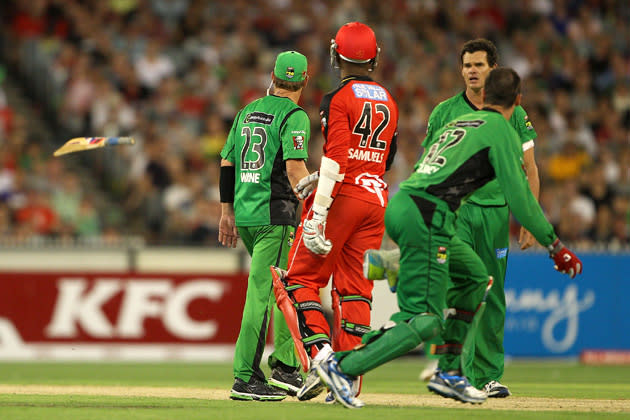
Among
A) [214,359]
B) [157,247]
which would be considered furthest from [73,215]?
[214,359]

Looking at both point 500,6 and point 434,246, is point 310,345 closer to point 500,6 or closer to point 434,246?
point 434,246

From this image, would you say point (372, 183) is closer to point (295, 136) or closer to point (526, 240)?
point (295, 136)

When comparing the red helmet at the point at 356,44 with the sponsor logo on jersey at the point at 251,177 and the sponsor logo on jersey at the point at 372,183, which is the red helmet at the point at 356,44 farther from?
the sponsor logo on jersey at the point at 251,177

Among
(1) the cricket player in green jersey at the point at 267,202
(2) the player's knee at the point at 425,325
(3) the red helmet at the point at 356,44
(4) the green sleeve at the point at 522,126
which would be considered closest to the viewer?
(2) the player's knee at the point at 425,325

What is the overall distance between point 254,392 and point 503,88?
2823mm

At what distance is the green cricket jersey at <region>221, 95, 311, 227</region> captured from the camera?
834cm

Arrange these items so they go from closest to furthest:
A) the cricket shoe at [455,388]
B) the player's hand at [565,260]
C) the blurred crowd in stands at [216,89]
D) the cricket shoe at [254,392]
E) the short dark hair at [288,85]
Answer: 1. the player's hand at [565,260]
2. the cricket shoe at [455,388]
3. the cricket shoe at [254,392]
4. the short dark hair at [288,85]
5. the blurred crowd in stands at [216,89]

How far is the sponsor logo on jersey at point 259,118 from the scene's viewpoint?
8383 millimetres

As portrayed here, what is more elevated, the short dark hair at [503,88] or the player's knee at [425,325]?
the short dark hair at [503,88]

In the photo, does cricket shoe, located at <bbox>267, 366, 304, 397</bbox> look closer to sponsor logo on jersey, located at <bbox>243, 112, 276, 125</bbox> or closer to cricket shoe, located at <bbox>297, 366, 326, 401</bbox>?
cricket shoe, located at <bbox>297, 366, 326, 401</bbox>

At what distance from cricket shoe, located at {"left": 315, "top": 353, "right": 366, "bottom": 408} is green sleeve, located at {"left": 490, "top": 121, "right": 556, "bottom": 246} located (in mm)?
1501

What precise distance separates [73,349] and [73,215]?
2.19 m

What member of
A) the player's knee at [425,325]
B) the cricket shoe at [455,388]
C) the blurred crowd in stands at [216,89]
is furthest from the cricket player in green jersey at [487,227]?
the blurred crowd in stands at [216,89]

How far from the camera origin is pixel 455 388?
24.3 feet
